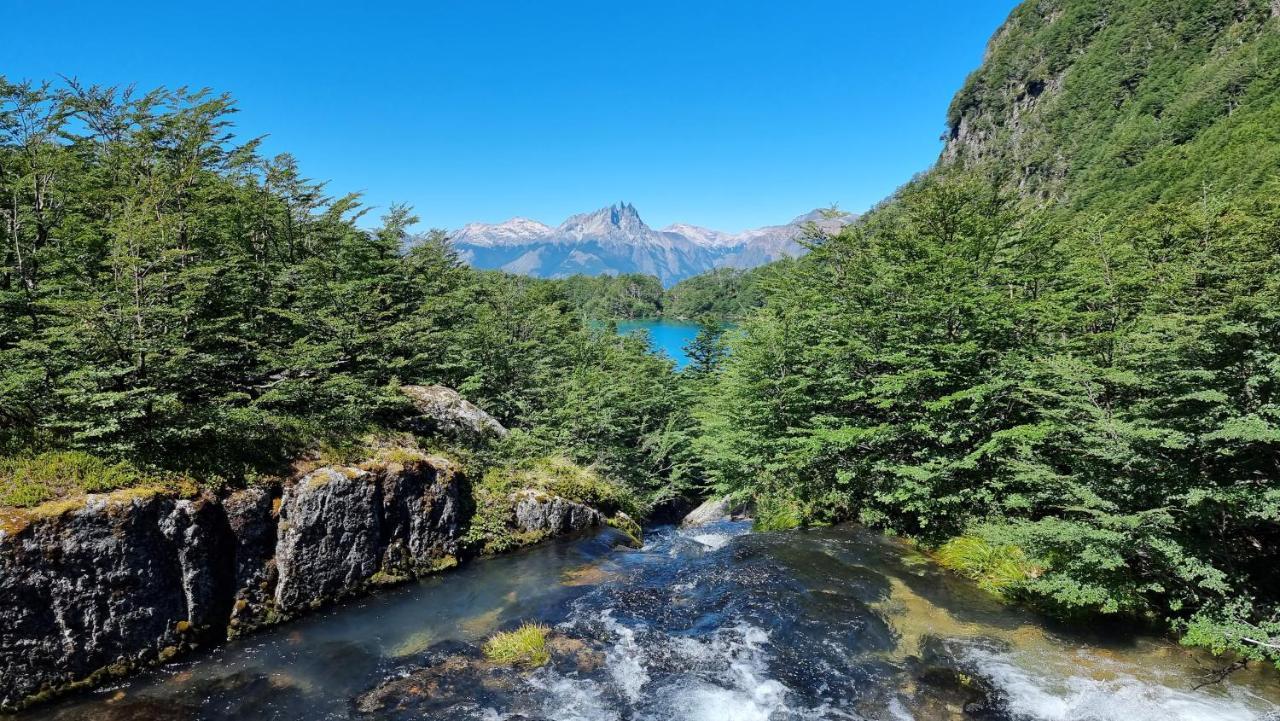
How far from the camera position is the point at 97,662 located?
30.7 feet

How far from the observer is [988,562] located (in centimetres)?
1284

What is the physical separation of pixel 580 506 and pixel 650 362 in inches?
711

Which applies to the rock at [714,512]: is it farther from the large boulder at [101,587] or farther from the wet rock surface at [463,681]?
the large boulder at [101,587]

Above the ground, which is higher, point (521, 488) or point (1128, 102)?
point (1128, 102)

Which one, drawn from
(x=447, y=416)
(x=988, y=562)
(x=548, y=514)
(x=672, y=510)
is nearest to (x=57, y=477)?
(x=447, y=416)

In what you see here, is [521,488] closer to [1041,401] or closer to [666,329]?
[1041,401]

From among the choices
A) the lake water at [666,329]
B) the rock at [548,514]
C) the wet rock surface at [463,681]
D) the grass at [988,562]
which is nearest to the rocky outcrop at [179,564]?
the rock at [548,514]

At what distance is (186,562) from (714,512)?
815 inches

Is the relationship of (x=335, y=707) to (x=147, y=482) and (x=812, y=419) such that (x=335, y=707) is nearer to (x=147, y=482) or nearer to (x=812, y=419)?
(x=147, y=482)

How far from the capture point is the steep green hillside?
78.1m

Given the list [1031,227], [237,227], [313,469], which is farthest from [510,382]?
[1031,227]

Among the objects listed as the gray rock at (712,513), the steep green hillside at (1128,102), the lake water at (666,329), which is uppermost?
the steep green hillside at (1128,102)

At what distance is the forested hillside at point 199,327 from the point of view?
1067 centimetres

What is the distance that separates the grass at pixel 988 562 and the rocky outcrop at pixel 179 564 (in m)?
13.5
